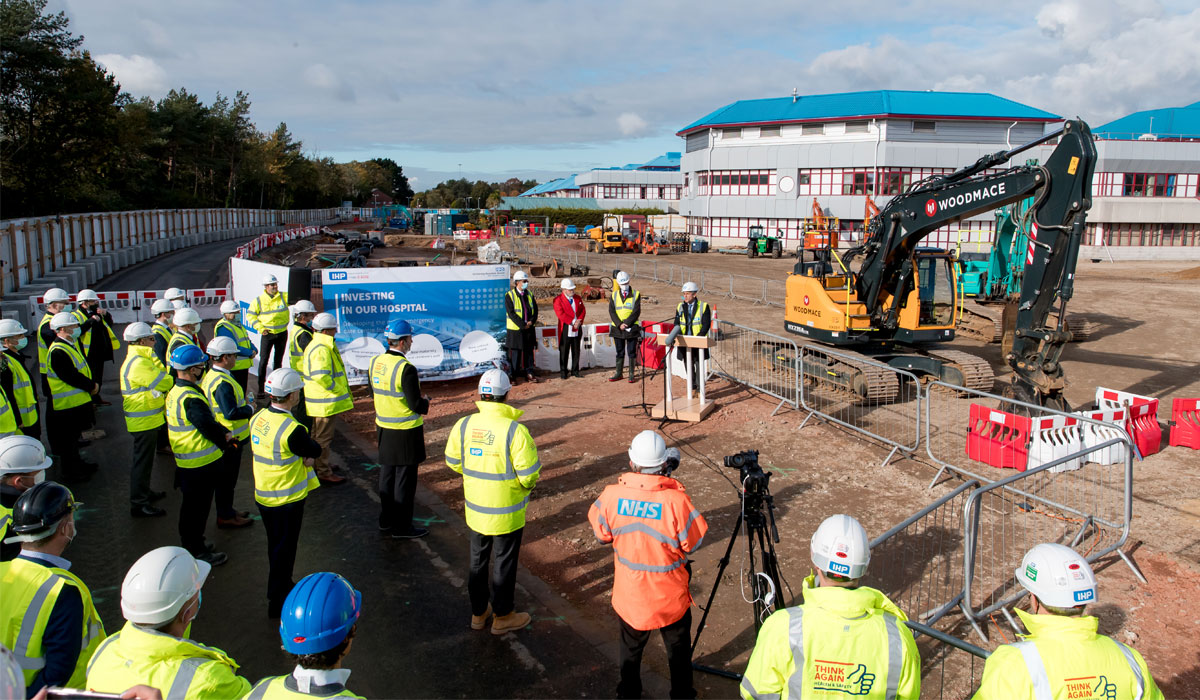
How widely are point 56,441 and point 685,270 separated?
89.5ft

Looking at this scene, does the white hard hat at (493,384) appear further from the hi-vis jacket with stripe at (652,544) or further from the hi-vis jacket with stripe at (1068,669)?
the hi-vis jacket with stripe at (1068,669)

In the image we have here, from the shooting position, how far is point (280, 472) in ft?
19.1

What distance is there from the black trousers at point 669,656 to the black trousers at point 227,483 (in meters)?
4.39

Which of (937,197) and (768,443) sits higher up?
(937,197)

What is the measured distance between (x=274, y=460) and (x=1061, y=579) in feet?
17.1

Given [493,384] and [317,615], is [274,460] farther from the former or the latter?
[317,615]

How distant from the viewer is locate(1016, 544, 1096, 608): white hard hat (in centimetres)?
287

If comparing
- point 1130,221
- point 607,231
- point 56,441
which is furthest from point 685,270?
point 1130,221

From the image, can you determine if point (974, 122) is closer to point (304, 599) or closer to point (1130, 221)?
point (1130, 221)

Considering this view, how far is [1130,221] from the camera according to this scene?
44781mm

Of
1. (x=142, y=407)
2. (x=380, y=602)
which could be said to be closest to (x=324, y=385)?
(x=142, y=407)

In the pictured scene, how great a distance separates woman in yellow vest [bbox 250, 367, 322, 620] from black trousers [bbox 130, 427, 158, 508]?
8.93 feet

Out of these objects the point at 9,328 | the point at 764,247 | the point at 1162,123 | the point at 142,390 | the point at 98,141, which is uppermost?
the point at 1162,123

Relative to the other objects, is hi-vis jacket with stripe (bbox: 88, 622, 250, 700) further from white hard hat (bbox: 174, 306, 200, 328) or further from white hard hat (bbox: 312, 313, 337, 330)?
white hard hat (bbox: 174, 306, 200, 328)
